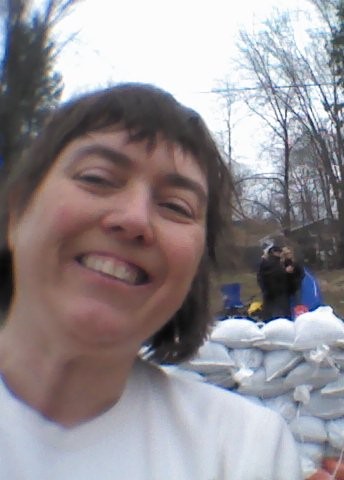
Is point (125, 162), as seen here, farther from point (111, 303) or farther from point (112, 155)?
point (111, 303)

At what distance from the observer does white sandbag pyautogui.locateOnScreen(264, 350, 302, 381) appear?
312 centimetres

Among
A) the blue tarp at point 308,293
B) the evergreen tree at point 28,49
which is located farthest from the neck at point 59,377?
the blue tarp at point 308,293

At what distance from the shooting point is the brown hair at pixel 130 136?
44.0 inches

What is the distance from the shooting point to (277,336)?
3.20 meters

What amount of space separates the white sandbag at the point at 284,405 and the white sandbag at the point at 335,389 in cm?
14

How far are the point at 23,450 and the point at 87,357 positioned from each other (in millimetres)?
156

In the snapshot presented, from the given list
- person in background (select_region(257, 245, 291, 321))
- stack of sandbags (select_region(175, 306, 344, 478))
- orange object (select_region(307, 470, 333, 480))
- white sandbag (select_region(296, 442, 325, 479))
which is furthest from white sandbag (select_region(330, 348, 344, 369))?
person in background (select_region(257, 245, 291, 321))

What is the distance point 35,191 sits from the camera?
1109 mm

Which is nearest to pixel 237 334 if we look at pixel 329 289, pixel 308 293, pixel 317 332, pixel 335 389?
pixel 317 332

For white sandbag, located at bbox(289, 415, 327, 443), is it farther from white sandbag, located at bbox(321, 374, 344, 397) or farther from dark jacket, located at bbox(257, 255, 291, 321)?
dark jacket, located at bbox(257, 255, 291, 321)

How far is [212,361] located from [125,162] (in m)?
2.17

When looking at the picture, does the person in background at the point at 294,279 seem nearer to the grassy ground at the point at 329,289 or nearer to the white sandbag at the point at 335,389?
the grassy ground at the point at 329,289

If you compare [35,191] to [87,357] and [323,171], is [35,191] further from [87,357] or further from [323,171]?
[323,171]

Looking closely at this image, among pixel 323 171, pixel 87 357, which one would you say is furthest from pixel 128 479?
pixel 323 171
